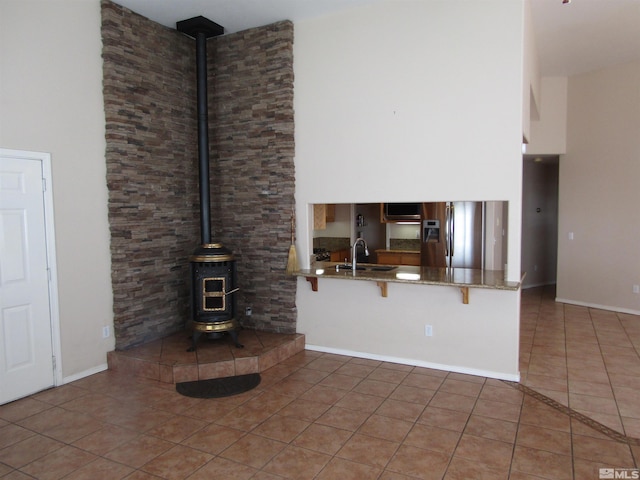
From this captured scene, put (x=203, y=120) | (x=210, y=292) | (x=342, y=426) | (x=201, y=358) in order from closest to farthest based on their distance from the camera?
(x=342, y=426), (x=201, y=358), (x=210, y=292), (x=203, y=120)

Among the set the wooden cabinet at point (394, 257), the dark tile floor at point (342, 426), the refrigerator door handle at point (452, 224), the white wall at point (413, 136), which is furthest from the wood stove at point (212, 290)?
the refrigerator door handle at point (452, 224)

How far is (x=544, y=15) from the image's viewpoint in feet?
14.8

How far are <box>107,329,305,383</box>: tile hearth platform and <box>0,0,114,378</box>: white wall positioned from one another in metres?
0.32

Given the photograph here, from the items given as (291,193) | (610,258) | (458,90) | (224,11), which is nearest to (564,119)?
(610,258)

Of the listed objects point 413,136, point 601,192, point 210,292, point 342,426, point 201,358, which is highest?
point 413,136

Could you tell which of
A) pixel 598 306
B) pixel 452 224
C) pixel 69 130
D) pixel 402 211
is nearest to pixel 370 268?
pixel 402 211

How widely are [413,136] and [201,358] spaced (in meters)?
2.83

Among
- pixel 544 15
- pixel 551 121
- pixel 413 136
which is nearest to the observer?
pixel 413 136

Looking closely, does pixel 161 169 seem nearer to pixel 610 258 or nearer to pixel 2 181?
pixel 2 181

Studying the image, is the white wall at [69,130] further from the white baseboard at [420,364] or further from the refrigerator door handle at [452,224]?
the refrigerator door handle at [452,224]

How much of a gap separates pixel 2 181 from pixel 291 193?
98.2 inches

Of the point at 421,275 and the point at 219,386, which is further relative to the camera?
the point at 421,275

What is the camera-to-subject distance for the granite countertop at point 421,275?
3741 mm

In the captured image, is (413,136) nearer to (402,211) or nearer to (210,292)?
(402,211)
